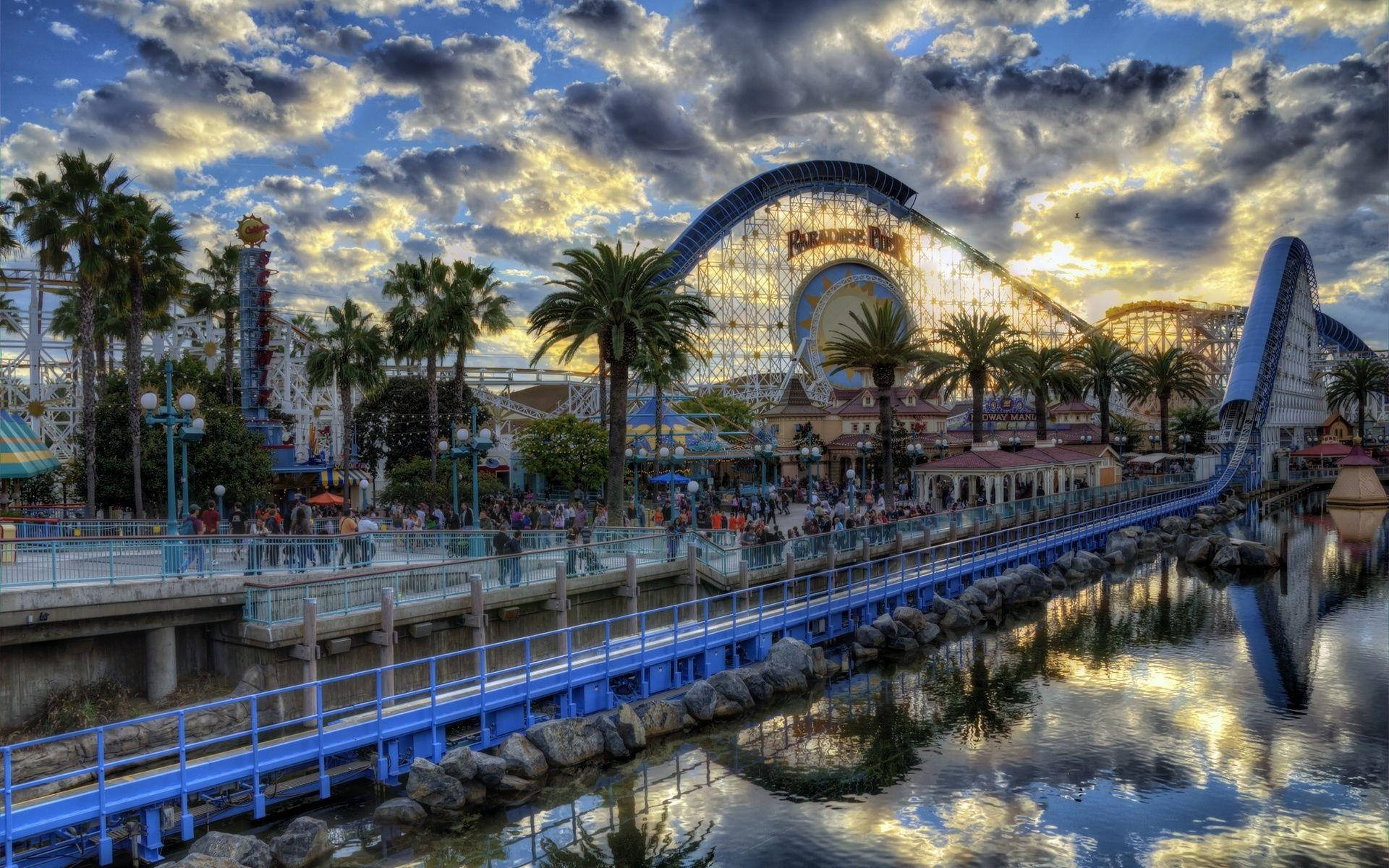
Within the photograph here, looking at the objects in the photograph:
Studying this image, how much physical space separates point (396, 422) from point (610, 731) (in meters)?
40.4

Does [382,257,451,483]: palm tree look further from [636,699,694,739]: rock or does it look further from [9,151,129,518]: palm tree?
[636,699,694,739]: rock

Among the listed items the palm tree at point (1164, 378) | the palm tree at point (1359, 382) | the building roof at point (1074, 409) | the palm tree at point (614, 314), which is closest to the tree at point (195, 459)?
the palm tree at point (614, 314)

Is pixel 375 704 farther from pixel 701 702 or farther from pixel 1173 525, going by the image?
pixel 1173 525

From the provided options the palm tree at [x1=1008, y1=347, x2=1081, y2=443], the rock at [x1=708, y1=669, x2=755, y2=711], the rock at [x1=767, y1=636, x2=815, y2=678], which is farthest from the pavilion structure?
the rock at [x1=708, y1=669, x2=755, y2=711]

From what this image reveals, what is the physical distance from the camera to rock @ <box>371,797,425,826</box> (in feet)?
52.5

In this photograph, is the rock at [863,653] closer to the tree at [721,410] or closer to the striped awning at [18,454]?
the striped awning at [18,454]

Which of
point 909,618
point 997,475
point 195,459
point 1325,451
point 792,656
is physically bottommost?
point 909,618

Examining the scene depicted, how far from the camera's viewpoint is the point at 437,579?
2111 cm

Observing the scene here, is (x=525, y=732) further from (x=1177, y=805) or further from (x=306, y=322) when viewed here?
(x=306, y=322)

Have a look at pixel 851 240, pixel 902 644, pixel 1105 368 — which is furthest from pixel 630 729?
pixel 851 240

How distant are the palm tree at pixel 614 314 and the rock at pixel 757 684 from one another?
31.6 ft

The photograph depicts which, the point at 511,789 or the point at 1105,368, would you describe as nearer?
the point at 511,789

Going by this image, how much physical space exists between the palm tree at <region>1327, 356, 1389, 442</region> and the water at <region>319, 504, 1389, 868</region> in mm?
85239

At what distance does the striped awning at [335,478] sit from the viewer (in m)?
46.2
